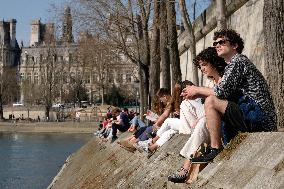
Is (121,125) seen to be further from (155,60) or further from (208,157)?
(208,157)

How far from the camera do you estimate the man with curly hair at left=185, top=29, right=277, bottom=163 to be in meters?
6.43

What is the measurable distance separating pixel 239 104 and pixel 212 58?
28.8 inches

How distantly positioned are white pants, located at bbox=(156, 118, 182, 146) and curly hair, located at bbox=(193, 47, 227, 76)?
7.86ft

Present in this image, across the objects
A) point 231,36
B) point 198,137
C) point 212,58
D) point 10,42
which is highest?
point 10,42

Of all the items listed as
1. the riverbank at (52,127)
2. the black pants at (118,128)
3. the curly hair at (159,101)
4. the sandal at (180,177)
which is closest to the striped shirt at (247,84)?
the sandal at (180,177)

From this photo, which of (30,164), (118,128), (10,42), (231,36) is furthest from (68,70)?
(231,36)

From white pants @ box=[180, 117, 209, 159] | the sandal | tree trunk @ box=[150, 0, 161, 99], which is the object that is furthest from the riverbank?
the sandal

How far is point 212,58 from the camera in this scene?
7047 mm

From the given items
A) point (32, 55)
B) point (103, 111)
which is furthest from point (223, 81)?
point (32, 55)

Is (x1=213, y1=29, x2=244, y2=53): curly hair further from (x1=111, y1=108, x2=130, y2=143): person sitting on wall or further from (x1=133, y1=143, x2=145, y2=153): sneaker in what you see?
(x1=111, y1=108, x2=130, y2=143): person sitting on wall

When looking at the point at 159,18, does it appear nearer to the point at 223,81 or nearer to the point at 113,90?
the point at 223,81

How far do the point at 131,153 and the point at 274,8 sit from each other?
4389 mm

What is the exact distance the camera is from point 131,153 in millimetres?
12656

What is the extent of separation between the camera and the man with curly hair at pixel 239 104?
643 cm
